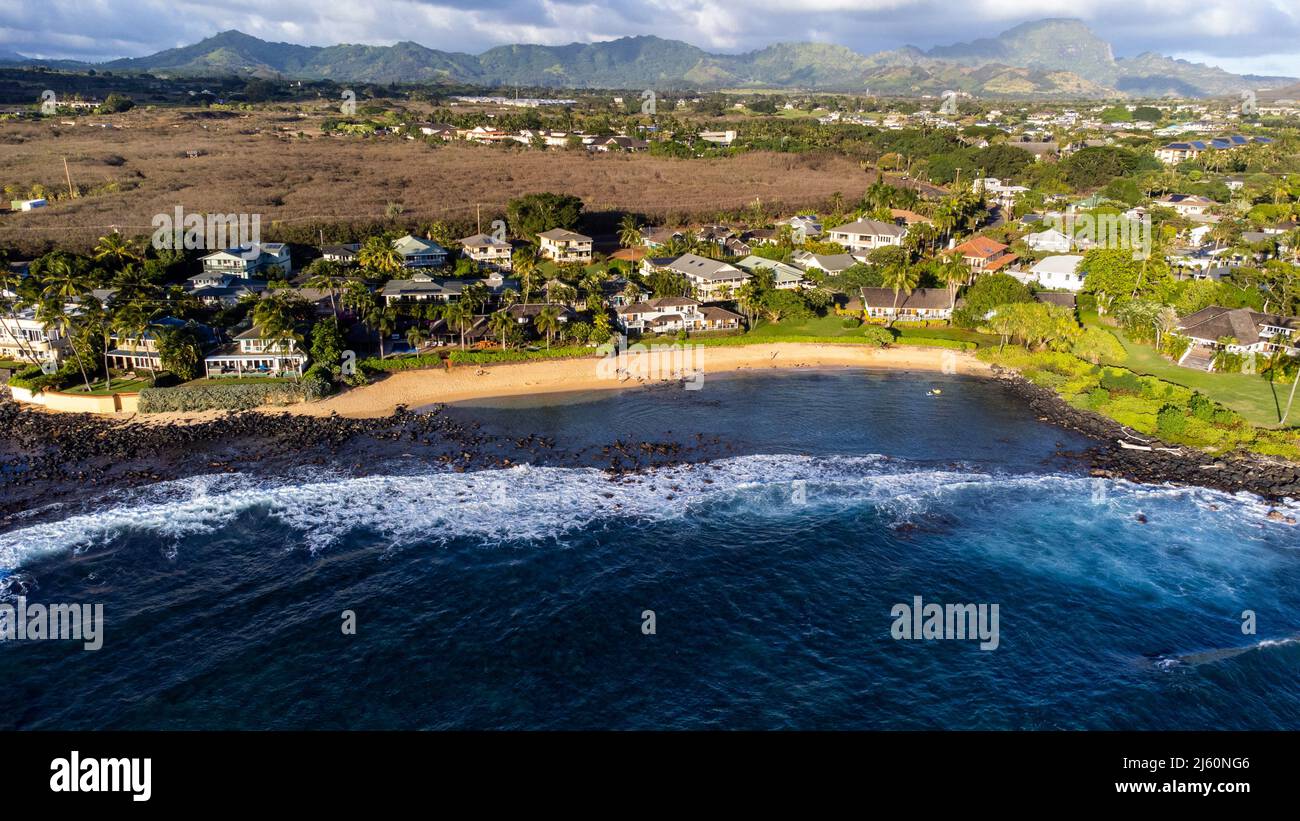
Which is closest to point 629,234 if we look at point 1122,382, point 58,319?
point 1122,382

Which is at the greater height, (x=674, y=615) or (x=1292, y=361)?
(x=1292, y=361)

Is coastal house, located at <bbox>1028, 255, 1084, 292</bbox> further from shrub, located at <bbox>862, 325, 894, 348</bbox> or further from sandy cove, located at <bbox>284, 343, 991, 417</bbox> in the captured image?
shrub, located at <bbox>862, 325, 894, 348</bbox>

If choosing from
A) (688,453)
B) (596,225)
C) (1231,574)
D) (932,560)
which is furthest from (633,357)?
(596,225)

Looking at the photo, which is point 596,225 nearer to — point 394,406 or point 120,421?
point 394,406

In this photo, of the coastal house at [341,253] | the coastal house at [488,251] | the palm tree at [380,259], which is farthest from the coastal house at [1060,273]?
the coastal house at [341,253]

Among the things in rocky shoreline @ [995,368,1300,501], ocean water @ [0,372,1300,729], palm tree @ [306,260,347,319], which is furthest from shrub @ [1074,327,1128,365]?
palm tree @ [306,260,347,319]

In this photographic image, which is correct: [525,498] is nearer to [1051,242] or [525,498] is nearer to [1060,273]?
[1060,273]

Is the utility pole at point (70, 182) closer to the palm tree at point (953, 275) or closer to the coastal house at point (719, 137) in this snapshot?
the palm tree at point (953, 275)
